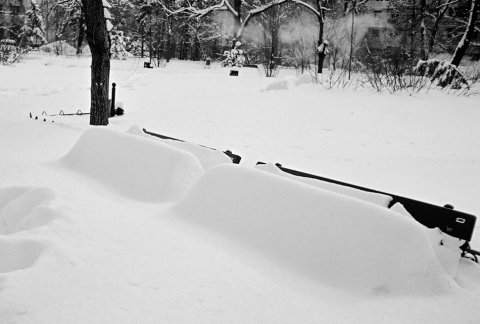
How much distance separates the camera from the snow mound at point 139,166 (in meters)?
3.93

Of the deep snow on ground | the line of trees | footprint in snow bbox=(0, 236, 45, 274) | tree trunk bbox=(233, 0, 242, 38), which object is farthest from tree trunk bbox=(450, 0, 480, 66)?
footprint in snow bbox=(0, 236, 45, 274)

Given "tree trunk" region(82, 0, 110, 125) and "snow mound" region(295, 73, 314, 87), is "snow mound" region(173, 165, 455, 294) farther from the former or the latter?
"snow mound" region(295, 73, 314, 87)

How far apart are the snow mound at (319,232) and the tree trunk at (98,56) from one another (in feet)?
17.0

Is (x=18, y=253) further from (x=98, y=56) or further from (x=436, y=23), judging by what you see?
(x=436, y=23)

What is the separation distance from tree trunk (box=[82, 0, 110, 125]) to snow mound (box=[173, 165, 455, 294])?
17.0 feet

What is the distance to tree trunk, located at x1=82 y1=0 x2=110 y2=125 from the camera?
7086 millimetres

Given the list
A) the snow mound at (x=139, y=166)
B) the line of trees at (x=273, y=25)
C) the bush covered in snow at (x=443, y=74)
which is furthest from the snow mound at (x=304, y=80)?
the snow mound at (x=139, y=166)

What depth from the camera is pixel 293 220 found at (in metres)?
2.85

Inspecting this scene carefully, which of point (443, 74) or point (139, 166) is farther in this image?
point (443, 74)

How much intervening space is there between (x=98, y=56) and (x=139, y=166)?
4.29 metres

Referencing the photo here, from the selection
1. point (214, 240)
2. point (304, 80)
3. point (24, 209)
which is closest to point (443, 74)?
point (304, 80)

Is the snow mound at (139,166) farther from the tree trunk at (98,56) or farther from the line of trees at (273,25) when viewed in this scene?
the line of trees at (273,25)

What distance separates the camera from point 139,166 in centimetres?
420

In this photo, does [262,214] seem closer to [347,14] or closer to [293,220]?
[293,220]
